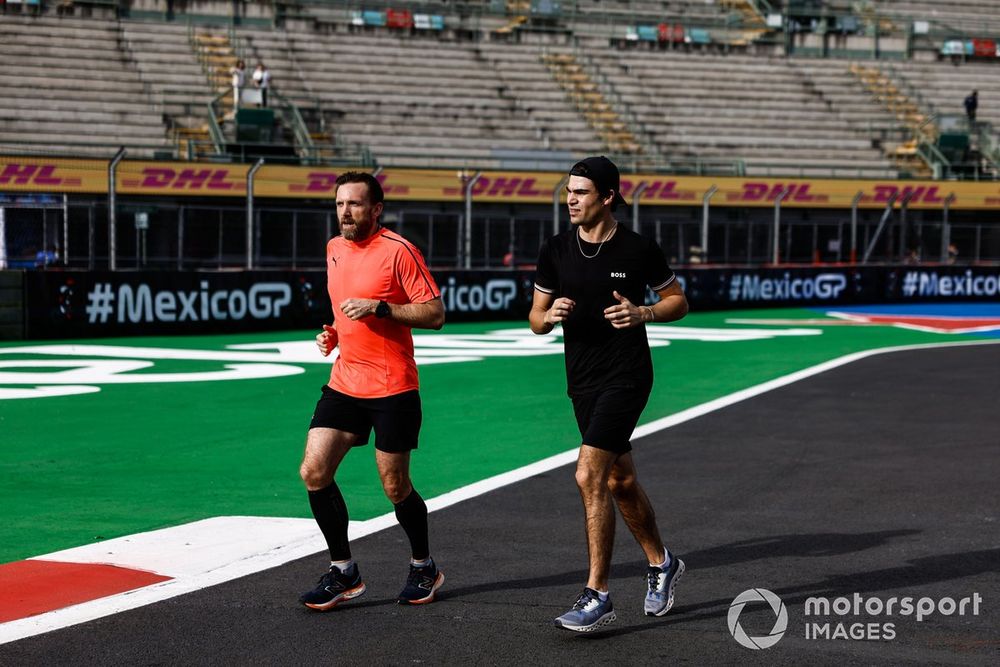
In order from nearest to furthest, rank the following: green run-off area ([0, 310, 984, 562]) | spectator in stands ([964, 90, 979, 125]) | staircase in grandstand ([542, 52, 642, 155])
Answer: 1. green run-off area ([0, 310, 984, 562])
2. staircase in grandstand ([542, 52, 642, 155])
3. spectator in stands ([964, 90, 979, 125])

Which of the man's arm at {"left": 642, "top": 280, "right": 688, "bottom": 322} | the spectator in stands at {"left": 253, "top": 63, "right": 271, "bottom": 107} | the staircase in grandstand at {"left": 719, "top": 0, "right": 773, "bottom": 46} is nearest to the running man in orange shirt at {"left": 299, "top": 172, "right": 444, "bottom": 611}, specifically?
the man's arm at {"left": 642, "top": 280, "right": 688, "bottom": 322}

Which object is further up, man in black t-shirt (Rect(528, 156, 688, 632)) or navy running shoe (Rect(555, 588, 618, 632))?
man in black t-shirt (Rect(528, 156, 688, 632))

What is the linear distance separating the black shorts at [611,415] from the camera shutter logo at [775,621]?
86cm

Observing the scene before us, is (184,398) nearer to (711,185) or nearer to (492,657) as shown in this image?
(492,657)

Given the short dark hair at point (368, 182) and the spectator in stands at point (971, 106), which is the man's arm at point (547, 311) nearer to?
the short dark hair at point (368, 182)

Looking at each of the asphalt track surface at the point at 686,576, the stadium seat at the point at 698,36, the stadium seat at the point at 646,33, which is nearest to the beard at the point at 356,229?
the asphalt track surface at the point at 686,576

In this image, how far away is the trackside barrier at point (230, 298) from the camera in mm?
21781

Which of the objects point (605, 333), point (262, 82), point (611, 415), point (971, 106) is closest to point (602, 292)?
point (605, 333)

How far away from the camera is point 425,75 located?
132 feet

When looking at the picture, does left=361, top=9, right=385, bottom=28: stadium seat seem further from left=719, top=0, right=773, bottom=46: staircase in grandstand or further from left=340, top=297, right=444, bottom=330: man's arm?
left=340, top=297, right=444, bottom=330: man's arm

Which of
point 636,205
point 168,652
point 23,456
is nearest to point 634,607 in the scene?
point 168,652

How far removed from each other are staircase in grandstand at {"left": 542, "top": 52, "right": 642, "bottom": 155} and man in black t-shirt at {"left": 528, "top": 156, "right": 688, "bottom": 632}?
3221cm

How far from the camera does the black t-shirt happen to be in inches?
241

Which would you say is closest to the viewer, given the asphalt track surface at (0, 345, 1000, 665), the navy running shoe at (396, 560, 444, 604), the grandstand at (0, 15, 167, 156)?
the asphalt track surface at (0, 345, 1000, 665)
